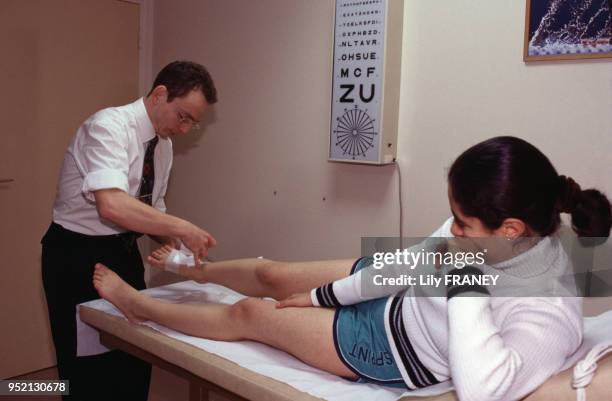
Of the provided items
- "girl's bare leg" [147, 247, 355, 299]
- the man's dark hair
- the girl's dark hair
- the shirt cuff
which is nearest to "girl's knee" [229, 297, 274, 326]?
"girl's bare leg" [147, 247, 355, 299]

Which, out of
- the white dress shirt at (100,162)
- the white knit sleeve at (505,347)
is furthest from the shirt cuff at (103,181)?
the white knit sleeve at (505,347)

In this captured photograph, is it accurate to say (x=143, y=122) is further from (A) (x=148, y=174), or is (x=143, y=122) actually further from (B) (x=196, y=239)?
(B) (x=196, y=239)

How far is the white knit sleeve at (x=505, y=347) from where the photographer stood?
3.65 feet

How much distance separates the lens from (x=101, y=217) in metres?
1.97

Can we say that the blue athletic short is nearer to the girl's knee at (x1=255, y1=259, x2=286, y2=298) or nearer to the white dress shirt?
the girl's knee at (x1=255, y1=259, x2=286, y2=298)

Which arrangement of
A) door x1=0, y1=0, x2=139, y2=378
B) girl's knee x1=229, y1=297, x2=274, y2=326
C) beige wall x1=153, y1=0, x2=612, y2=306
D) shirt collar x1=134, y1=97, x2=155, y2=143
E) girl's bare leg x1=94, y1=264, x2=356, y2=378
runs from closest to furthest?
1. girl's bare leg x1=94, y1=264, x2=356, y2=378
2. girl's knee x1=229, y1=297, x2=274, y2=326
3. beige wall x1=153, y1=0, x2=612, y2=306
4. shirt collar x1=134, y1=97, x2=155, y2=143
5. door x1=0, y1=0, x2=139, y2=378

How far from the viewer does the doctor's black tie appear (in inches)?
82.4

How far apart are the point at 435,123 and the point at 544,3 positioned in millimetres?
543

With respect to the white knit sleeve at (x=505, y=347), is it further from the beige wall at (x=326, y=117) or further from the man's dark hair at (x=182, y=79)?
the man's dark hair at (x=182, y=79)

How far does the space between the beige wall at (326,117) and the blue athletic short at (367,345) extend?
0.80 metres

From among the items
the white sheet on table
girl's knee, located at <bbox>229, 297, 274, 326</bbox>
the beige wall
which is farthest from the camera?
the beige wall

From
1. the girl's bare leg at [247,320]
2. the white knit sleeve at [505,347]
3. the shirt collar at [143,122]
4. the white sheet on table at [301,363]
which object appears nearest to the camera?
the white knit sleeve at [505,347]

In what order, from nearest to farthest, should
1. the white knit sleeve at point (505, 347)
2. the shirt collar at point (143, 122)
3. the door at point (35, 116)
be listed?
the white knit sleeve at point (505, 347)
the shirt collar at point (143, 122)
the door at point (35, 116)

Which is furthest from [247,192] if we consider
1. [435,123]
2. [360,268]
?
[360,268]
